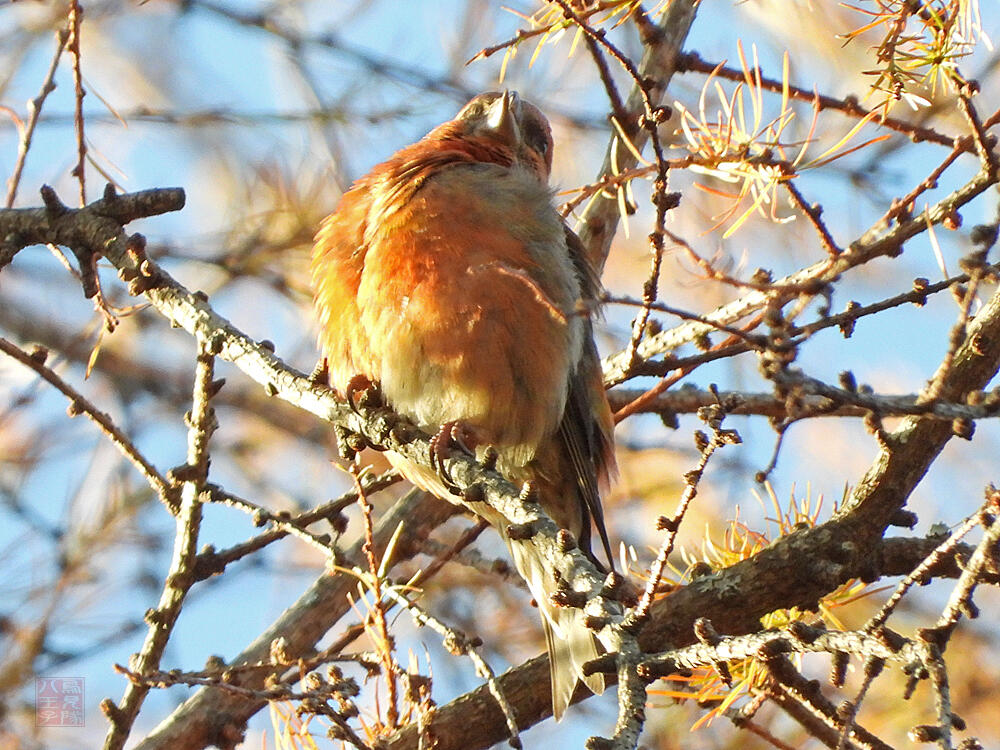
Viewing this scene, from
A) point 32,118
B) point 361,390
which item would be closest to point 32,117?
point 32,118

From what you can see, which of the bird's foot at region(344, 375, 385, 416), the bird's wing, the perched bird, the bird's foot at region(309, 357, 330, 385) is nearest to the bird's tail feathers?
the perched bird

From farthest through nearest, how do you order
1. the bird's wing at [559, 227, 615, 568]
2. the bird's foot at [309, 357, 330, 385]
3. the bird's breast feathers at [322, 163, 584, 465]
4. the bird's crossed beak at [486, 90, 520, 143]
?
the bird's crossed beak at [486, 90, 520, 143] < the bird's wing at [559, 227, 615, 568] < the bird's breast feathers at [322, 163, 584, 465] < the bird's foot at [309, 357, 330, 385]

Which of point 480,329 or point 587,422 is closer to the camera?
point 480,329

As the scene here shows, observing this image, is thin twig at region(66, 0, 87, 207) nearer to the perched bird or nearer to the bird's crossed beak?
the perched bird

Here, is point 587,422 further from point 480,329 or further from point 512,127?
point 512,127

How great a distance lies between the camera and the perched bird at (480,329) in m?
3.05

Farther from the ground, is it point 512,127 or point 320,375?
point 512,127

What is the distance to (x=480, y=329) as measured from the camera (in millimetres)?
3066

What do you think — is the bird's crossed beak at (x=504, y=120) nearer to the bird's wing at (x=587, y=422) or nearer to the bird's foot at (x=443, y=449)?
the bird's wing at (x=587, y=422)

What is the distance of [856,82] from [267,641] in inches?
131

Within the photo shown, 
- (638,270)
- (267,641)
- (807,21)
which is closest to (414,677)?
(267,641)

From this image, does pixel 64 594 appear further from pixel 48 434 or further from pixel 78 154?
pixel 78 154

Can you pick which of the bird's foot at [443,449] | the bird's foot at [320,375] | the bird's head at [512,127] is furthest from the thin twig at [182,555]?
the bird's head at [512,127]

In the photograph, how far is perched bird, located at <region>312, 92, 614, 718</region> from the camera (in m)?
3.05
